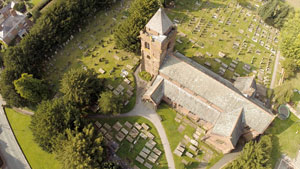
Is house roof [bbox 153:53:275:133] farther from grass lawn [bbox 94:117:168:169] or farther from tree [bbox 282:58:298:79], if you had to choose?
tree [bbox 282:58:298:79]

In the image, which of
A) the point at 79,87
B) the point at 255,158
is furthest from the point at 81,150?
the point at 255,158

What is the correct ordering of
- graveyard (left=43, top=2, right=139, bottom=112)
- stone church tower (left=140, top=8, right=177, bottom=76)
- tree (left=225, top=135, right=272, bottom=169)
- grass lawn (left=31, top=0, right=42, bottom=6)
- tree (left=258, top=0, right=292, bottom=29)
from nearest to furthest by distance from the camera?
tree (left=225, top=135, right=272, bottom=169)
stone church tower (left=140, top=8, right=177, bottom=76)
graveyard (left=43, top=2, right=139, bottom=112)
tree (left=258, top=0, right=292, bottom=29)
grass lawn (left=31, top=0, right=42, bottom=6)

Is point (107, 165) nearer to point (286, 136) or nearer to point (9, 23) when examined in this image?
point (286, 136)

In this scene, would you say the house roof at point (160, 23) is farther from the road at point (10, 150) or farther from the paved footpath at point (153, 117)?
the road at point (10, 150)

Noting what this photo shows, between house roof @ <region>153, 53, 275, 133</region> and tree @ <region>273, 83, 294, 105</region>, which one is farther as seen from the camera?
tree @ <region>273, 83, 294, 105</region>

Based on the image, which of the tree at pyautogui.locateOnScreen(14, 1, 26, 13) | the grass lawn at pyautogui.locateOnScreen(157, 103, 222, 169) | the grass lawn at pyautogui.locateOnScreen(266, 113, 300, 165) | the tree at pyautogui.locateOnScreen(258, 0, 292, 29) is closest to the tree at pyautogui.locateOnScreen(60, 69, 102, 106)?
the grass lawn at pyautogui.locateOnScreen(157, 103, 222, 169)

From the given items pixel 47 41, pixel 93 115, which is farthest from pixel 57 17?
pixel 93 115
